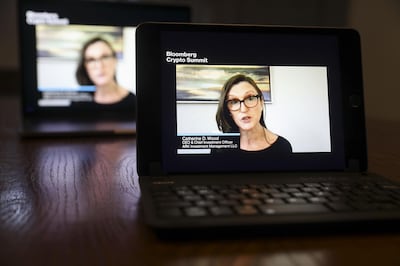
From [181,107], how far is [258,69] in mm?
107

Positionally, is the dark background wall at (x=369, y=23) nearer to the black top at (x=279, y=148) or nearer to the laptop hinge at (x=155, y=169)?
the black top at (x=279, y=148)

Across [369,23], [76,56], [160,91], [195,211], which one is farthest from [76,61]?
[195,211]

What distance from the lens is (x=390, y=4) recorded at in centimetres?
136

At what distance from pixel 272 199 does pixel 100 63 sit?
0.90 m

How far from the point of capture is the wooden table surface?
337 mm

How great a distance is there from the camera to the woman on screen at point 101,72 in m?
1.22

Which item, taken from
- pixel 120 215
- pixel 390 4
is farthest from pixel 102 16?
pixel 120 215

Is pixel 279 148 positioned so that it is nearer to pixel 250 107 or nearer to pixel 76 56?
pixel 250 107

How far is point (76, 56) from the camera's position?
49.5 inches

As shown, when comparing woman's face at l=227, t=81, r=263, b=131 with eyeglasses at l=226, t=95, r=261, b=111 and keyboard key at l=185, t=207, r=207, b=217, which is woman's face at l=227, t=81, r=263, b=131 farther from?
keyboard key at l=185, t=207, r=207, b=217

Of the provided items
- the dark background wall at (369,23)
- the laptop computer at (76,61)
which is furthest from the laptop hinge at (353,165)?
the dark background wall at (369,23)

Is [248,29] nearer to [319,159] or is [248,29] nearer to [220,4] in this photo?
[319,159]

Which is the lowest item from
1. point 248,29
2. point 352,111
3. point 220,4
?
point 352,111

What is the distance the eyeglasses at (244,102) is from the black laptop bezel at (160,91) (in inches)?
3.2
